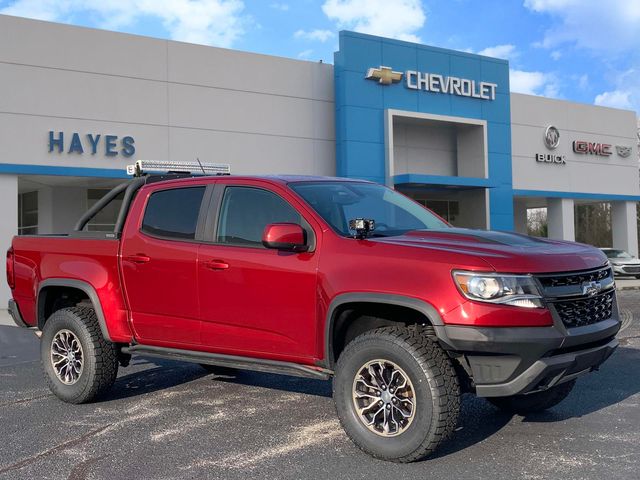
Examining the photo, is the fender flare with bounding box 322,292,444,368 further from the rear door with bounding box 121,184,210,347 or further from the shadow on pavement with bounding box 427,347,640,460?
the rear door with bounding box 121,184,210,347

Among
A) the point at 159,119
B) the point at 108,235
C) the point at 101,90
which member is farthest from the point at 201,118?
the point at 108,235

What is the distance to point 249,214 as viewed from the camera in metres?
5.39

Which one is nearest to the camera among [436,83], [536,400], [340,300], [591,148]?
[340,300]

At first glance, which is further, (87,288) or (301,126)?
(301,126)

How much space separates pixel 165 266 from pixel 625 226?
3238 centimetres

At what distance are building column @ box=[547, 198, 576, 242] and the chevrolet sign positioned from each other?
666 centimetres

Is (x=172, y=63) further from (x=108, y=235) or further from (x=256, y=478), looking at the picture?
(x=256, y=478)

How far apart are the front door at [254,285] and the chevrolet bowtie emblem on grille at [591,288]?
176 cm

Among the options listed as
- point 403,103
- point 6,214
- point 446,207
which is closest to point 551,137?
point 446,207

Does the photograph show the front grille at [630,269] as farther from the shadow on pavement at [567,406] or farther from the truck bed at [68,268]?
the truck bed at [68,268]

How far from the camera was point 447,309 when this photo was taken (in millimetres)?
4180

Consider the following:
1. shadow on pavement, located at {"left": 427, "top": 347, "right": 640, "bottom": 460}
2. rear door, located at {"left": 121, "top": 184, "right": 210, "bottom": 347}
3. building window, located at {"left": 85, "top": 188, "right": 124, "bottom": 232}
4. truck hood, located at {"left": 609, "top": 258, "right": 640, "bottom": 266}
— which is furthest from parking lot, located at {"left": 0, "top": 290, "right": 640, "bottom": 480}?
truck hood, located at {"left": 609, "top": 258, "right": 640, "bottom": 266}

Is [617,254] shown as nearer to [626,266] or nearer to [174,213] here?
[626,266]

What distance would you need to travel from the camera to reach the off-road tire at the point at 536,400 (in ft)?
18.1
